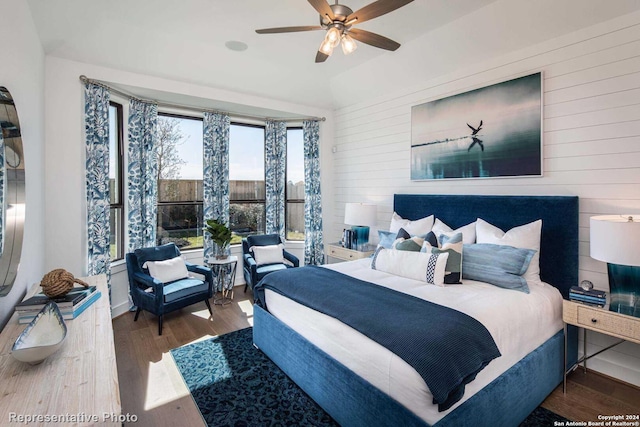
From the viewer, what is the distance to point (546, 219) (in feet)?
9.67

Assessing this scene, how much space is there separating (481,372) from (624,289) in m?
1.52

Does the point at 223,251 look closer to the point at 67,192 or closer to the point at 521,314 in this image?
the point at 67,192

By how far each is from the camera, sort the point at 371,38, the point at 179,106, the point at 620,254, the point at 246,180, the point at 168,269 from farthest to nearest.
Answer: the point at 246,180 < the point at 179,106 < the point at 168,269 < the point at 371,38 < the point at 620,254

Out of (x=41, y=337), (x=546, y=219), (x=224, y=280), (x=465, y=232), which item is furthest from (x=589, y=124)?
(x=224, y=280)

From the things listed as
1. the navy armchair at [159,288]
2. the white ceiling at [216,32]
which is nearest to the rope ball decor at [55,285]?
the navy armchair at [159,288]

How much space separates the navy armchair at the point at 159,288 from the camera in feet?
11.4

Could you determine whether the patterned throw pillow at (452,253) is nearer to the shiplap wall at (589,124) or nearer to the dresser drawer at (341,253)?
the shiplap wall at (589,124)

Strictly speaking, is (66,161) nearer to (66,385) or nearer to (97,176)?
(97,176)

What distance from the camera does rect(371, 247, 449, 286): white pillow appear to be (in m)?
2.76

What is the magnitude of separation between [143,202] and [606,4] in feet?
17.1

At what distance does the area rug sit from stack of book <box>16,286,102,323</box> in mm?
1060

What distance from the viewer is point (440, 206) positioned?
3.84 metres

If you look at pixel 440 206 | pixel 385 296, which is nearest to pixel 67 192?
pixel 385 296

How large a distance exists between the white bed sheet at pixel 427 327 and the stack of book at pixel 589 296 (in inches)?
6.7
